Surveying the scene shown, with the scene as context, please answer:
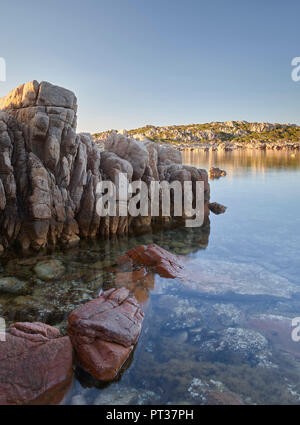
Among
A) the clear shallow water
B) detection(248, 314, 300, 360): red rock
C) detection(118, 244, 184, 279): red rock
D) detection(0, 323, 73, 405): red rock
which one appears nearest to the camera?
detection(0, 323, 73, 405): red rock

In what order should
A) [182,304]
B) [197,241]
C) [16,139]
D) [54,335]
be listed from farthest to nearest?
[197,241] < [16,139] < [182,304] < [54,335]

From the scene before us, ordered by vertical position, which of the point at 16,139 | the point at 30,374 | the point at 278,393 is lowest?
the point at 278,393

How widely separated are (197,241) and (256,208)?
16.1 m

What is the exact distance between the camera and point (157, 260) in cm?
1544

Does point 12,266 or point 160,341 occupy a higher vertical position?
point 12,266

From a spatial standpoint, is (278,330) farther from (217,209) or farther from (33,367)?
(217,209)

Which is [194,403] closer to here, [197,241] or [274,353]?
[274,353]

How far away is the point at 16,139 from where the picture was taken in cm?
1669

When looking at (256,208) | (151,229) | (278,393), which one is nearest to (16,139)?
(151,229)

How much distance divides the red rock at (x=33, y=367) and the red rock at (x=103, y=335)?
0.44m

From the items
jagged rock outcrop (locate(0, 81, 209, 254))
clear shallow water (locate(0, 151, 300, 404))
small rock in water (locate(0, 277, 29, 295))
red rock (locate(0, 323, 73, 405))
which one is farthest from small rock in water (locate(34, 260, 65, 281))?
red rock (locate(0, 323, 73, 405))

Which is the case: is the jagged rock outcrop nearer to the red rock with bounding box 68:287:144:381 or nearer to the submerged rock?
the red rock with bounding box 68:287:144:381

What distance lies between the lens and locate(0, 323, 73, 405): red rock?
21.5 ft

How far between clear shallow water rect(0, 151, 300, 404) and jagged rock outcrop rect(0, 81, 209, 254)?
1741 millimetres
